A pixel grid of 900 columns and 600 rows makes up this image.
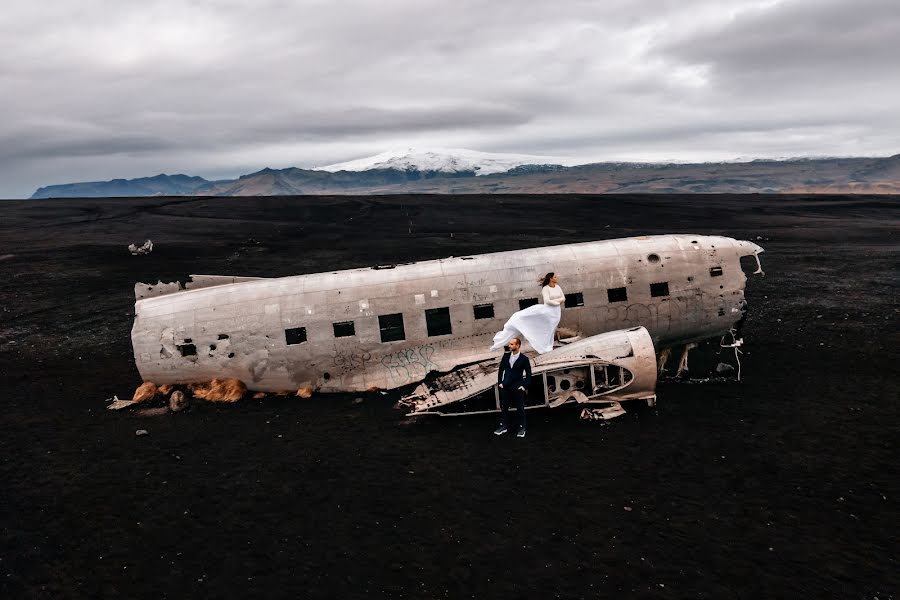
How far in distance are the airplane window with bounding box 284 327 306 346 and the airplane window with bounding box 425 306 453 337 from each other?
4.42 m

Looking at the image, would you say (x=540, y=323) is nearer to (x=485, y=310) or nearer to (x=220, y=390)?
(x=485, y=310)

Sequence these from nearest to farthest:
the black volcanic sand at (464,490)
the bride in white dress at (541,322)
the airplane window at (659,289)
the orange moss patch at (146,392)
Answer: the black volcanic sand at (464,490)
the bride in white dress at (541,322)
the airplane window at (659,289)
the orange moss patch at (146,392)

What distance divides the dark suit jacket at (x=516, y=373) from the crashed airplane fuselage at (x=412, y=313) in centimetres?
327

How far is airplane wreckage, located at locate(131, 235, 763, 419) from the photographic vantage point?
18031mm

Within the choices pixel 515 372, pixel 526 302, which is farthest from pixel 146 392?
pixel 526 302

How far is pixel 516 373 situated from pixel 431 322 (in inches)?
181

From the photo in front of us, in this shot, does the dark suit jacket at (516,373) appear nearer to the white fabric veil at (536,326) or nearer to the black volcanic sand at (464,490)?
the white fabric veil at (536,326)

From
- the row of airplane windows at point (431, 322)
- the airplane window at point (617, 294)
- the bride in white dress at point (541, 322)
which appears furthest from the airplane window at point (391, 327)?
the airplane window at point (617, 294)

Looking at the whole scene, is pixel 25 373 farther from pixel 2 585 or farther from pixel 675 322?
pixel 675 322

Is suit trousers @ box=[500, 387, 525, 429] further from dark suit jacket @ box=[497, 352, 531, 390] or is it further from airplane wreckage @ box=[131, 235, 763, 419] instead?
airplane wreckage @ box=[131, 235, 763, 419]

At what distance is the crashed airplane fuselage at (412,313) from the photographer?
18.0 metres

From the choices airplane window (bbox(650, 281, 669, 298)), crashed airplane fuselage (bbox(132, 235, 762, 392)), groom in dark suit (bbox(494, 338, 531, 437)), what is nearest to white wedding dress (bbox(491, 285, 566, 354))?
groom in dark suit (bbox(494, 338, 531, 437))

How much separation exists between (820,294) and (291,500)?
33.5 metres

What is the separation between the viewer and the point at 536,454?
14617 millimetres
